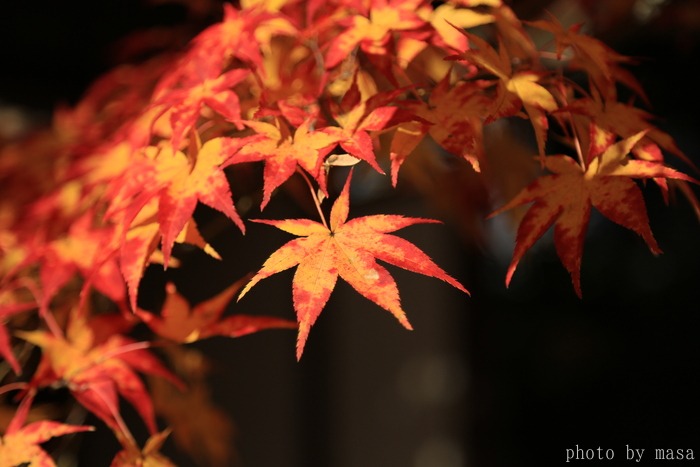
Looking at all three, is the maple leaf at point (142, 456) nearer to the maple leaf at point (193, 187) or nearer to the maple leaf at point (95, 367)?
the maple leaf at point (95, 367)

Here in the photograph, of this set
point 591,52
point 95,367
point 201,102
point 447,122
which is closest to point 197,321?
point 95,367

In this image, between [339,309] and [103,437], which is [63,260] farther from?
[339,309]

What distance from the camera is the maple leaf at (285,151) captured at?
0.59 metres

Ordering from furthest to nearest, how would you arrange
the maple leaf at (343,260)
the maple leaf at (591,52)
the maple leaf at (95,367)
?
the maple leaf at (95,367) → the maple leaf at (591,52) → the maple leaf at (343,260)

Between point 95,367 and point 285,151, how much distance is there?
0.39 metres

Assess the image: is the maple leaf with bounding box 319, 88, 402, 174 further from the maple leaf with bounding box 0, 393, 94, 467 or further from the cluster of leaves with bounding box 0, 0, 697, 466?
the maple leaf with bounding box 0, 393, 94, 467

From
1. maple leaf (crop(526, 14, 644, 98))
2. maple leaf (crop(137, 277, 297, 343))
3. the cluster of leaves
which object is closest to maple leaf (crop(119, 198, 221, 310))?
the cluster of leaves

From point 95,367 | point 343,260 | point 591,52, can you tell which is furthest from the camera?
point 95,367

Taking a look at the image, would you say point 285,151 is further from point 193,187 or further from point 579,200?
A: point 579,200

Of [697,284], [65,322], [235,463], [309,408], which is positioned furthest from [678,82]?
[65,322]

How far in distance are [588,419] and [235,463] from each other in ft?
4.36

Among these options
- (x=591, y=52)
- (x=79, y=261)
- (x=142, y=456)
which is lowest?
(x=142, y=456)

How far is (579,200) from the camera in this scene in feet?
2.02

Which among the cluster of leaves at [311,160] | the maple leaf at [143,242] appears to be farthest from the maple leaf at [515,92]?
the maple leaf at [143,242]
